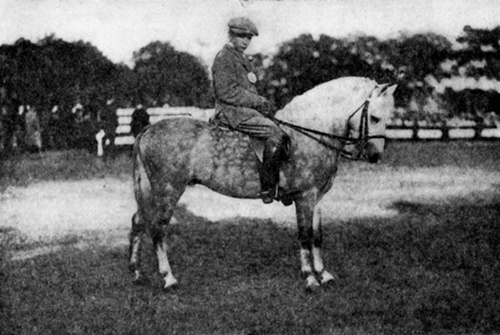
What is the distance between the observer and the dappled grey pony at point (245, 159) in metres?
6.57

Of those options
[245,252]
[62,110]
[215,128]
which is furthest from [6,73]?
[245,252]

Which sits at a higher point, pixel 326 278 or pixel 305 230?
pixel 305 230

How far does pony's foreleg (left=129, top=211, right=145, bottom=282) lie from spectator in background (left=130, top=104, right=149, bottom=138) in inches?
71.5

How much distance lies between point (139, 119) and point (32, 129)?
5.28 feet

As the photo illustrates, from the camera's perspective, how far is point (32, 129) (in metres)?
8.68

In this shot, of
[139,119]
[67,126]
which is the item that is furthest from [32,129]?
[139,119]

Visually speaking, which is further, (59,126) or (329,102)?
(59,126)

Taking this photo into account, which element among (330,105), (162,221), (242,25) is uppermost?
(242,25)

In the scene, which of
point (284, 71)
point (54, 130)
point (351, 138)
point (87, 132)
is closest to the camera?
point (351, 138)

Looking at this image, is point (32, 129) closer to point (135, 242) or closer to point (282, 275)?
point (135, 242)

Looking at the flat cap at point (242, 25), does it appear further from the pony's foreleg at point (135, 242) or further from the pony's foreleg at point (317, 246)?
the pony's foreleg at point (135, 242)

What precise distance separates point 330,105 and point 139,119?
2.75m

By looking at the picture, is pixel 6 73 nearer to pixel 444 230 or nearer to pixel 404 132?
pixel 404 132

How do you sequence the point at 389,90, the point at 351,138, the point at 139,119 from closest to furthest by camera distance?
1. the point at 389,90
2. the point at 351,138
3. the point at 139,119
